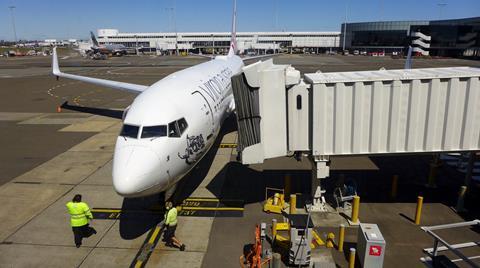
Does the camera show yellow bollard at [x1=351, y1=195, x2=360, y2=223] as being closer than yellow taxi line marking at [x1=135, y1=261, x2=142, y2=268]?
No

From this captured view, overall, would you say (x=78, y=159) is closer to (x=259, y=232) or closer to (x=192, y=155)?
(x=192, y=155)

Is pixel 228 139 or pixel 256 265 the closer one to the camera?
pixel 256 265

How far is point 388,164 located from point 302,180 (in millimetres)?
5913

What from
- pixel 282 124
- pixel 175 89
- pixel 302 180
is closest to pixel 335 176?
pixel 302 180

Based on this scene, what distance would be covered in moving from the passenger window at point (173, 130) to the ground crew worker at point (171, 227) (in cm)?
249

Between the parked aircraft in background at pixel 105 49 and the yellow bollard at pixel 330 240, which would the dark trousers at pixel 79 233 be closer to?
the yellow bollard at pixel 330 240

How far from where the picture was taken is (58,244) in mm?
12648

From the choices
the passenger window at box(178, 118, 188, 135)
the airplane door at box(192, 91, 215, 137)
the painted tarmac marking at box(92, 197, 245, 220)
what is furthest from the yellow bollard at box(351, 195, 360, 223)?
the passenger window at box(178, 118, 188, 135)

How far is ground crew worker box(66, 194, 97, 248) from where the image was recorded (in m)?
12.2

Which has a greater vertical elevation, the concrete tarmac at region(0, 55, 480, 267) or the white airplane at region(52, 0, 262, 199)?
the white airplane at region(52, 0, 262, 199)

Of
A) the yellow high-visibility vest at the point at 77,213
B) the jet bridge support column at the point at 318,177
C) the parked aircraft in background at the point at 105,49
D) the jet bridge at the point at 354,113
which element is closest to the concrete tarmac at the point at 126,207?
the yellow high-visibility vest at the point at 77,213

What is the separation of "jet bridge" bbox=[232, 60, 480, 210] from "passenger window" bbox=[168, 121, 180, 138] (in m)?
2.35

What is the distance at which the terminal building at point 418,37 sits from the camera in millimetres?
136750

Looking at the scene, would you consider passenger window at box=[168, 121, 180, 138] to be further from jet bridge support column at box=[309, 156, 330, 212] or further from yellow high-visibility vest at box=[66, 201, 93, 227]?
jet bridge support column at box=[309, 156, 330, 212]
